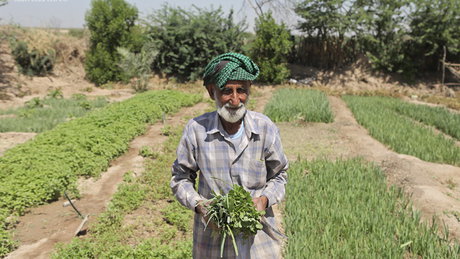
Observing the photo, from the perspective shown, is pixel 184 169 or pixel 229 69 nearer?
pixel 229 69

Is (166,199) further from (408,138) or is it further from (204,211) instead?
(408,138)

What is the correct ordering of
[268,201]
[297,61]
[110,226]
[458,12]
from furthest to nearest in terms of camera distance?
[297,61] → [458,12] → [110,226] → [268,201]

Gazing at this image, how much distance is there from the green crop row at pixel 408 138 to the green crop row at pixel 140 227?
4600mm

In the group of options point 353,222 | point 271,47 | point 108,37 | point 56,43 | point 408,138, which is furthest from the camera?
point 56,43

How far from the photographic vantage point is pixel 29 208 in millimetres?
4727

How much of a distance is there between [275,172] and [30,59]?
721 inches

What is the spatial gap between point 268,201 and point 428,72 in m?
20.1

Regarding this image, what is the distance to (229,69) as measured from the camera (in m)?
1.79

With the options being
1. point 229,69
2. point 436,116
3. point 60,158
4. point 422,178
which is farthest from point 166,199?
point 436,116

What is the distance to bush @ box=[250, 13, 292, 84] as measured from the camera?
17.3 meters

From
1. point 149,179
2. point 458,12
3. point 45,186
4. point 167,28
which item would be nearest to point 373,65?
point 458,12

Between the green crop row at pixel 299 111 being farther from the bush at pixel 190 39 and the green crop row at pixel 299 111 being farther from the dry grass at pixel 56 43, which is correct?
the dry grass at pixel 56 43

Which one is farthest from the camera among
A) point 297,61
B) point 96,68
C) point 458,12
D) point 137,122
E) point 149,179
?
point 297,61

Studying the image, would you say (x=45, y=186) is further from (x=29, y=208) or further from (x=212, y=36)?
(x=212, y=36)
